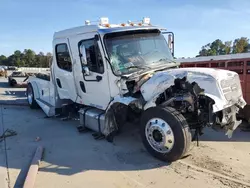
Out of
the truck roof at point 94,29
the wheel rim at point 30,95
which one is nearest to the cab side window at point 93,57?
the truck roof at point 94,29

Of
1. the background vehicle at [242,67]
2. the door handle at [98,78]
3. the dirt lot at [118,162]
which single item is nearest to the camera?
the dirt lot at [118,162]

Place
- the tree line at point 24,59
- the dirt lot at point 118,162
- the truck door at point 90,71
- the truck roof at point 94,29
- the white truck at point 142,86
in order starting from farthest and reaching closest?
the tree line at point 24,59 → the truck door at point 90,71 → the truck roof at point 94,29 → the white truck at point 142,86 → the dirt lot at point 118,162

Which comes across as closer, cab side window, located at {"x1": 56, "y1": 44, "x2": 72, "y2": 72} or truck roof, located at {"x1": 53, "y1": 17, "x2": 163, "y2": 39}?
truck roof, located at {"x1": 53, "y1": 17, "x2": 163, "y2": 39}

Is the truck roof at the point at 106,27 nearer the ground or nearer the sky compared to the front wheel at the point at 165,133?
nearer the sky

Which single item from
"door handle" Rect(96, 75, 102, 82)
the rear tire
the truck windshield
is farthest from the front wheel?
the rear tire

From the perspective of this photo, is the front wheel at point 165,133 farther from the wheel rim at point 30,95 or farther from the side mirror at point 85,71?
the wheel rim at point 30,95

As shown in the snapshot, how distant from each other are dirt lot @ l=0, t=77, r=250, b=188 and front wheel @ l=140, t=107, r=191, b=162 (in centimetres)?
22

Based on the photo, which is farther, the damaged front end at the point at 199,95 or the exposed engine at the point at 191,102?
the exposed engine at the point at 191,102

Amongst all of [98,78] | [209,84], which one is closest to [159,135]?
[209,84]

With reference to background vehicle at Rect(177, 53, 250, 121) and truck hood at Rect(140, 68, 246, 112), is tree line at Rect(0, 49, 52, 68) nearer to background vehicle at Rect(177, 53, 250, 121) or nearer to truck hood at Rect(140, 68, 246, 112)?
background vehicle at Rect(177, 53, 250, 121)

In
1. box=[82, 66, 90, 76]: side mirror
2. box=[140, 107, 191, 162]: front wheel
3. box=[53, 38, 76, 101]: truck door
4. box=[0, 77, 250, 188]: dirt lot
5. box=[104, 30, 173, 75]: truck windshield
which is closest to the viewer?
box=[0, 77, 250, 188]: dirt lot

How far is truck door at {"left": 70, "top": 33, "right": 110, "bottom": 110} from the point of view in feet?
20.7

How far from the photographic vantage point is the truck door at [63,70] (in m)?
7.62

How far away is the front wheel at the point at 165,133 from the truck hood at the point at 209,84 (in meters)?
0.42
